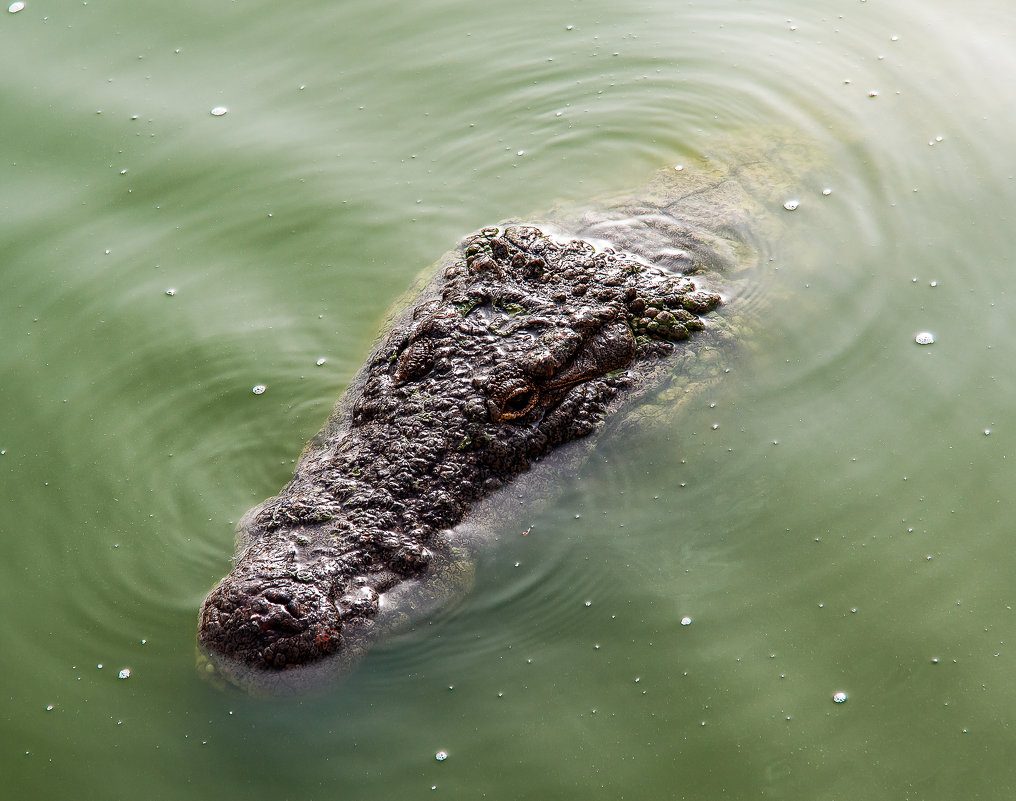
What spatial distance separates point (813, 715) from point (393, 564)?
1.98 metres

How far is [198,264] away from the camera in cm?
616

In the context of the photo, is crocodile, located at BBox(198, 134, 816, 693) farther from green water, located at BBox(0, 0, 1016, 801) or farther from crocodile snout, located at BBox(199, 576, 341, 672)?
green water, located at BBox(0, 0, 1016, 801)

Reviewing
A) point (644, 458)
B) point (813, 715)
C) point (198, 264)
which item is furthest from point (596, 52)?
A: point (813, 715)

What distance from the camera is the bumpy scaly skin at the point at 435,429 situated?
3.62 metres

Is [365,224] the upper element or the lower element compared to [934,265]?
lower

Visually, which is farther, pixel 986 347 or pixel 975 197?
pixel 975 197

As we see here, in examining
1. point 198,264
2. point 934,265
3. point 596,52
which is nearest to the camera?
point 934,265

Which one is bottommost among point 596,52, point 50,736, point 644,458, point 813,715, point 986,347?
point 50,736

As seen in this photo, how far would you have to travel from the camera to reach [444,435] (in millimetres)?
4070

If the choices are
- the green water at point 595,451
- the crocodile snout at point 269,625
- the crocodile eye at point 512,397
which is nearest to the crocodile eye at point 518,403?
the crocodile eye at point 512,397

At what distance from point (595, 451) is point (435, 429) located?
35.6 inches

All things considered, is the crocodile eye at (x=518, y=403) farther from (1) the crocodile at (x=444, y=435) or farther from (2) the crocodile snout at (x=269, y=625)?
(2) the crocodile snout at (x=269, y=625)

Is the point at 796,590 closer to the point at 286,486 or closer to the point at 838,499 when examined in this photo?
the point at 838,499

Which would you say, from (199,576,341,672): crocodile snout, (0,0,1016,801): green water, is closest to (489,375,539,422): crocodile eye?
(0,0,1016,801): green water
